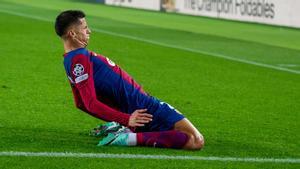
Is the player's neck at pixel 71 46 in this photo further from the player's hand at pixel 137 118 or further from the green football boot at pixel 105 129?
the green football boot at pixel 105 129

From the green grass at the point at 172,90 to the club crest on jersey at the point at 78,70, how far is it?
594mm

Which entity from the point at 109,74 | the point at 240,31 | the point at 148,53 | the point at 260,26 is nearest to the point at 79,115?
the point at 109,74

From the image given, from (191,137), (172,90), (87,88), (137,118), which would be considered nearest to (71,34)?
(87,88)

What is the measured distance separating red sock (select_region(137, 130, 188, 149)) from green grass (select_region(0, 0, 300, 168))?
9 cm

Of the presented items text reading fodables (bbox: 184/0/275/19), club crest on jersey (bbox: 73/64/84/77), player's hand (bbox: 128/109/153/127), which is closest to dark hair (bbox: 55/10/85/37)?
club crest on jersey (bbox: 73/64/84/77)

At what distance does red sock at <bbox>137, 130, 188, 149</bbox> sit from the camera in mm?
7977

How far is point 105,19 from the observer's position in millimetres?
29250

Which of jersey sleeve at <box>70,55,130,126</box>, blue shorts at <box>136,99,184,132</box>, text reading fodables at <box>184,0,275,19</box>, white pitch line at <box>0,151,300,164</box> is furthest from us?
text reading fodables at <box>184,0,275,19</box>

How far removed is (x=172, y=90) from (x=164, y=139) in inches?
178

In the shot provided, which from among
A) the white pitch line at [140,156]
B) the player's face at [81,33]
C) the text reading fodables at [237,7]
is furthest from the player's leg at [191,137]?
the text reading fodables at [237,7]

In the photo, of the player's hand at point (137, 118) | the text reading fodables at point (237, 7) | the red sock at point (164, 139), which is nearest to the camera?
the player's hand at point (137, 118)

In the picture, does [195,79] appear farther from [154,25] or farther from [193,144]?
[154,25]

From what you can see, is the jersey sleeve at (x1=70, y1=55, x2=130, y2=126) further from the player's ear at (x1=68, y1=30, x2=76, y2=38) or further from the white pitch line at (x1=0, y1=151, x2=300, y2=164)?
the white pitch line at (x1=0, y1=151, x2=300, y2=164)

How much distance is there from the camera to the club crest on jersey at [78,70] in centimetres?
779
